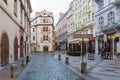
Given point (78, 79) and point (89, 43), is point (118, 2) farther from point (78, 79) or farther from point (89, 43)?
point (78, 79)

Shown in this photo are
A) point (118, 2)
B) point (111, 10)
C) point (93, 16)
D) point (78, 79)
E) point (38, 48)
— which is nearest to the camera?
point (78, 79)

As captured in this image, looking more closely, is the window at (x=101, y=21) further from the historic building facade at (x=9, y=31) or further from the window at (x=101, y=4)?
the historic building facade at (x=9, y=31)

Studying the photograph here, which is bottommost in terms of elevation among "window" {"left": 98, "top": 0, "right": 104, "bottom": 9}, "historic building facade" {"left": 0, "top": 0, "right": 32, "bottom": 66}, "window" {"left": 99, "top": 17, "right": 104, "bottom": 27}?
"historic building facade" {"left": 0, "top": 0, "right": 32, "bottom": 66}

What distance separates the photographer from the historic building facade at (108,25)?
31672 mm

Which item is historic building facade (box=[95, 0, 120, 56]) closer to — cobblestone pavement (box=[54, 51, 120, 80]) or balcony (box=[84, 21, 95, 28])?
balcony (box=[84, 21, 95, 28])

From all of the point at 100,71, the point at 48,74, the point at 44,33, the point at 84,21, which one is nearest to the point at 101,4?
the point at 84,21

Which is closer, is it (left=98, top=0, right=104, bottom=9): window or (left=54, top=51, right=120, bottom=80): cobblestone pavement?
(left=54, top=51, right=120, bottom=80): cobblestone pavement

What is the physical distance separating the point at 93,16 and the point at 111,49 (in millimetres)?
11476

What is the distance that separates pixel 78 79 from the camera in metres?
10.8

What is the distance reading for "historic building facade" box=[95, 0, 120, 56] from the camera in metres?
31.7

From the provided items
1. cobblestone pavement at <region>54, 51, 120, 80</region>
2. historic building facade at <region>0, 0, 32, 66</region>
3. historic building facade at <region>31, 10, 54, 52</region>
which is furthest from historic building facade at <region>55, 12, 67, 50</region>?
cobblestone pavement at <region>54, 51, 120, 80</region>

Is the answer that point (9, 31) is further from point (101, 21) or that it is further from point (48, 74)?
point (101, 21)

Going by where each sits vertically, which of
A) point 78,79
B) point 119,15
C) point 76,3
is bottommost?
point 78,79

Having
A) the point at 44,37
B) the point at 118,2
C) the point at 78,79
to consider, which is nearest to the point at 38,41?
the point at 44,37
